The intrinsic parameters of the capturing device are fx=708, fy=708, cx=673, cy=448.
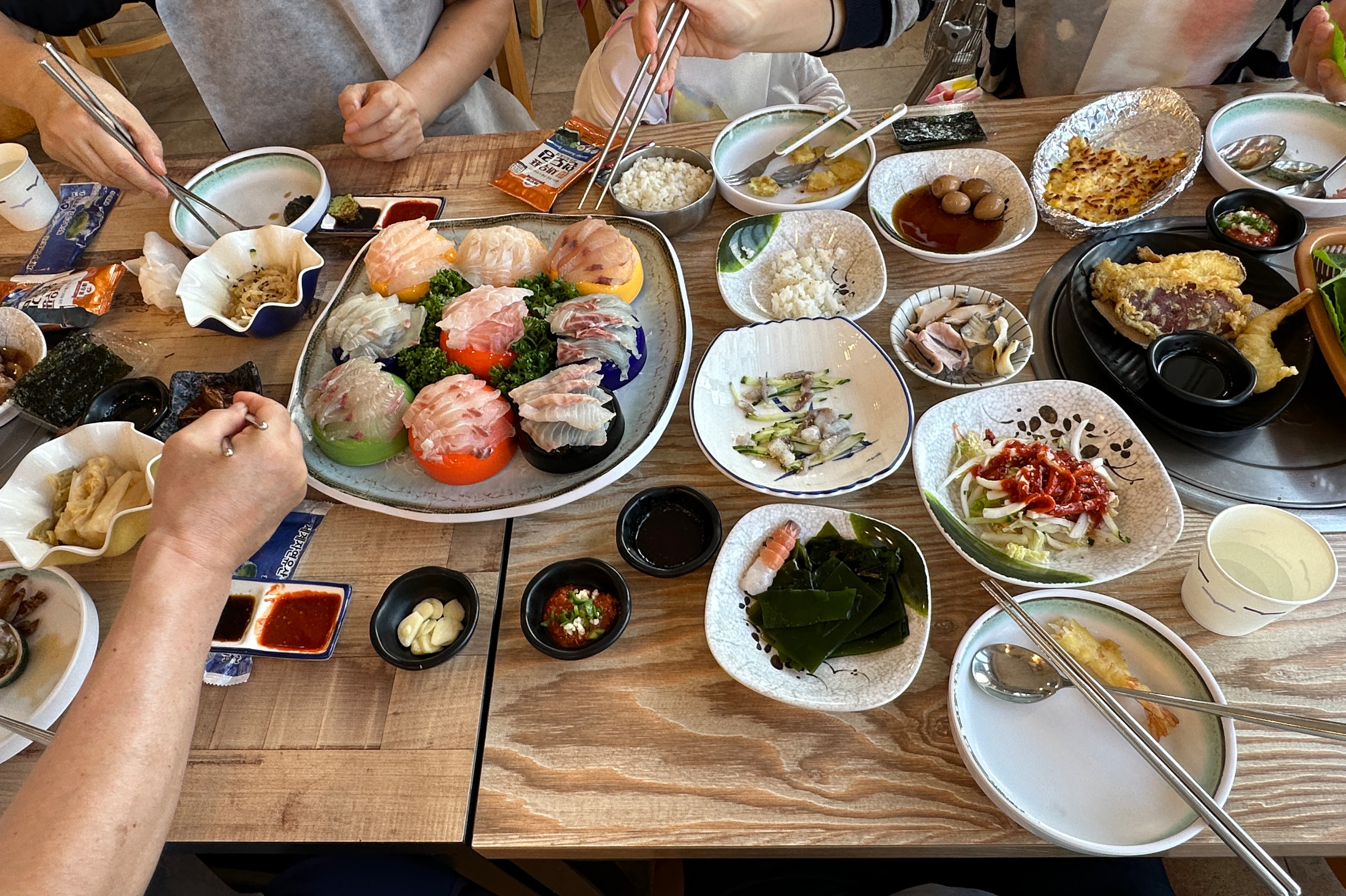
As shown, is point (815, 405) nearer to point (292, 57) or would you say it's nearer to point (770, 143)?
point (770, 143)

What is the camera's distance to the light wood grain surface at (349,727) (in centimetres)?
124

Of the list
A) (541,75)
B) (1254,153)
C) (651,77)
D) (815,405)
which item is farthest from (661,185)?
(541,75)

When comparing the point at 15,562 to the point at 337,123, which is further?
the point at 337,123

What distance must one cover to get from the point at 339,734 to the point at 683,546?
0.74m

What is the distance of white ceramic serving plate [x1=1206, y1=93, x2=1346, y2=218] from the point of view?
1.98 meters

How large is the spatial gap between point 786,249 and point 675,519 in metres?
0.88

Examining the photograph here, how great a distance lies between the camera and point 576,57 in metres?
5.31

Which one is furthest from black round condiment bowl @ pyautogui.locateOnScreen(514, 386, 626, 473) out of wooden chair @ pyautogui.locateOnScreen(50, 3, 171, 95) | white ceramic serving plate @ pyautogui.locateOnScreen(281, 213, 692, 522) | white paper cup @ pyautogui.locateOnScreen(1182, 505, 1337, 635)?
wooden chair @ pyautogui.locateOnScreen(50, 3, 171, 95)

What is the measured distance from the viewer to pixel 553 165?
88.4 inches

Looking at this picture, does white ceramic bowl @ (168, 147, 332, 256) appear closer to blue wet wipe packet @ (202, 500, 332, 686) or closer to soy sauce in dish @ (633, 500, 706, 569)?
blue wet wipe packet @ (202, 500, 332, 686)

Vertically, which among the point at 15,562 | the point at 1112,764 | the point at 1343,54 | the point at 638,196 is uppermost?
the point at 1343,54

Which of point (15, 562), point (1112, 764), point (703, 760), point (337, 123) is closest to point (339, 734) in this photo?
point (703, 760)

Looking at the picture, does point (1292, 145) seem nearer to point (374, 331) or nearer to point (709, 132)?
point (709, 132)

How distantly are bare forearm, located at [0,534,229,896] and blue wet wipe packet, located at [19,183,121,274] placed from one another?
1.56 meters
